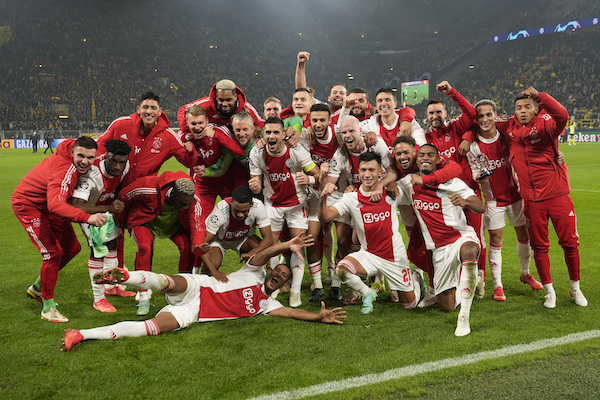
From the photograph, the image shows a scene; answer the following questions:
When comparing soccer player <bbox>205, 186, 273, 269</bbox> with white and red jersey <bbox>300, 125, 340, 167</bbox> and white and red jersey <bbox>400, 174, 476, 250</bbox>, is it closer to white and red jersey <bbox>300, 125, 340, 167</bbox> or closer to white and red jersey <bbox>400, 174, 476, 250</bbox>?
white and red jersey <bbox>300, 125, 340, 167</bbox>

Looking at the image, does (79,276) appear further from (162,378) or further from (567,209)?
(567,209)

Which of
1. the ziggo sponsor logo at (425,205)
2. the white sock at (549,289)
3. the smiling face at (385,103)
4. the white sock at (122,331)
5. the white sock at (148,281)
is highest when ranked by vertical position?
the smiling face at (385,103)

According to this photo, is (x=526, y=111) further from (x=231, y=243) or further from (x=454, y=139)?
(x=231, y=243)

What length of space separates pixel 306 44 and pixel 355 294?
179ft

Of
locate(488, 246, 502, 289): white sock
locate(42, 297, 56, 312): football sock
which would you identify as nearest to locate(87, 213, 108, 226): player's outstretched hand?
locate(42, 297, 56, 312): football sock

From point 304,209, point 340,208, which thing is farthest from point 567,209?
point 304,209

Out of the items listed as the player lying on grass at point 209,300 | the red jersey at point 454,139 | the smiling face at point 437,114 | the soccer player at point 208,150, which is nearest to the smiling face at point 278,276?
the player lying on grass at point 209,300

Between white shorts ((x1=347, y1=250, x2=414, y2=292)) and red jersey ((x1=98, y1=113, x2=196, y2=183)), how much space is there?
89.8 inches

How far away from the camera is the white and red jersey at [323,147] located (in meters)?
5.38

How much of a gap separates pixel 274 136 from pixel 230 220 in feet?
3.11

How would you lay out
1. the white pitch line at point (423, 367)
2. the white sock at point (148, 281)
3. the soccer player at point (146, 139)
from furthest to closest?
the soccer player at point (146, 139)
the white sock at point (148, 281)
the white pitch line at point (423, 367)

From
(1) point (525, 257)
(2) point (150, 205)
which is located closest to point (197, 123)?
(2) point (150, 205)

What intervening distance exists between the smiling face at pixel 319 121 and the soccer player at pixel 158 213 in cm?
140

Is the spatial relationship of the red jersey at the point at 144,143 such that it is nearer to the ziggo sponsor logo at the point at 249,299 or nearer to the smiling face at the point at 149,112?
the smiling face at the point at 149,112
